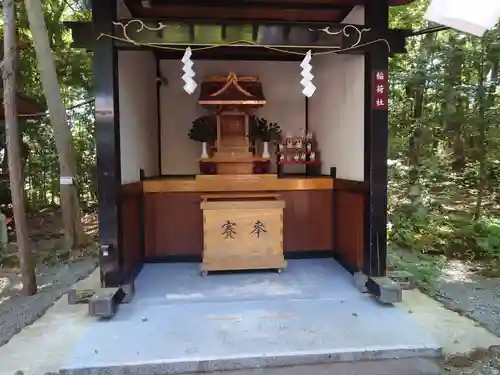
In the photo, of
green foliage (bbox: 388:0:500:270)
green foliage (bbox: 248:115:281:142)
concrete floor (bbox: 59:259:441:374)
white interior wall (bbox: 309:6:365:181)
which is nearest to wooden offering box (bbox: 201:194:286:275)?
concrete floor (bbox: 59:259:441:374)

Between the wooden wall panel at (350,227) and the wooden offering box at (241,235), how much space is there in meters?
0.75

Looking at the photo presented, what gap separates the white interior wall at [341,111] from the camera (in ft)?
13.9

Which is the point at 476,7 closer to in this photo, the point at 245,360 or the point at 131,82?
the point at 245,360

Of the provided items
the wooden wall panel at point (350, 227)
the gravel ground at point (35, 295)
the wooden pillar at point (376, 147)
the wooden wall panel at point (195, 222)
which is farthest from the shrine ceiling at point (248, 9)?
the gravel ground at point (35, 295)

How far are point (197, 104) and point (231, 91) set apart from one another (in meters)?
1.05

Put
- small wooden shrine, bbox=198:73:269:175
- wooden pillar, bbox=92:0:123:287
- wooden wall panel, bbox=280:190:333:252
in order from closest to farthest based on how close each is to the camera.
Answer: wooden pillar, bbox=92:0:123:287 → small wooden shrine, bbox=198:73:269:175 → wooden wall panel, bbox=280:190:333:252

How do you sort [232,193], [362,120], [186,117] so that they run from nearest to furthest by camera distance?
[362,120], [232,193], [186,117]

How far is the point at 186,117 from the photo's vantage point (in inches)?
230

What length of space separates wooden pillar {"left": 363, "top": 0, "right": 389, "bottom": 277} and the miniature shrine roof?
1.35 meters

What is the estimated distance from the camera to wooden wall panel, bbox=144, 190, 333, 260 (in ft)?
17.1

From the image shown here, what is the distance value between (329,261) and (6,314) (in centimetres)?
353

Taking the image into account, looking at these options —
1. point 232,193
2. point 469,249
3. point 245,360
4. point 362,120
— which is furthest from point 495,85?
point 245,360

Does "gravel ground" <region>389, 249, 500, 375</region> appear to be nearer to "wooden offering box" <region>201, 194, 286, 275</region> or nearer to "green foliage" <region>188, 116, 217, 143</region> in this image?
"wooden offering box" <region>201, 194, 286, 275</region>

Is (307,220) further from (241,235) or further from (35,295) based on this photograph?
(35,295)
